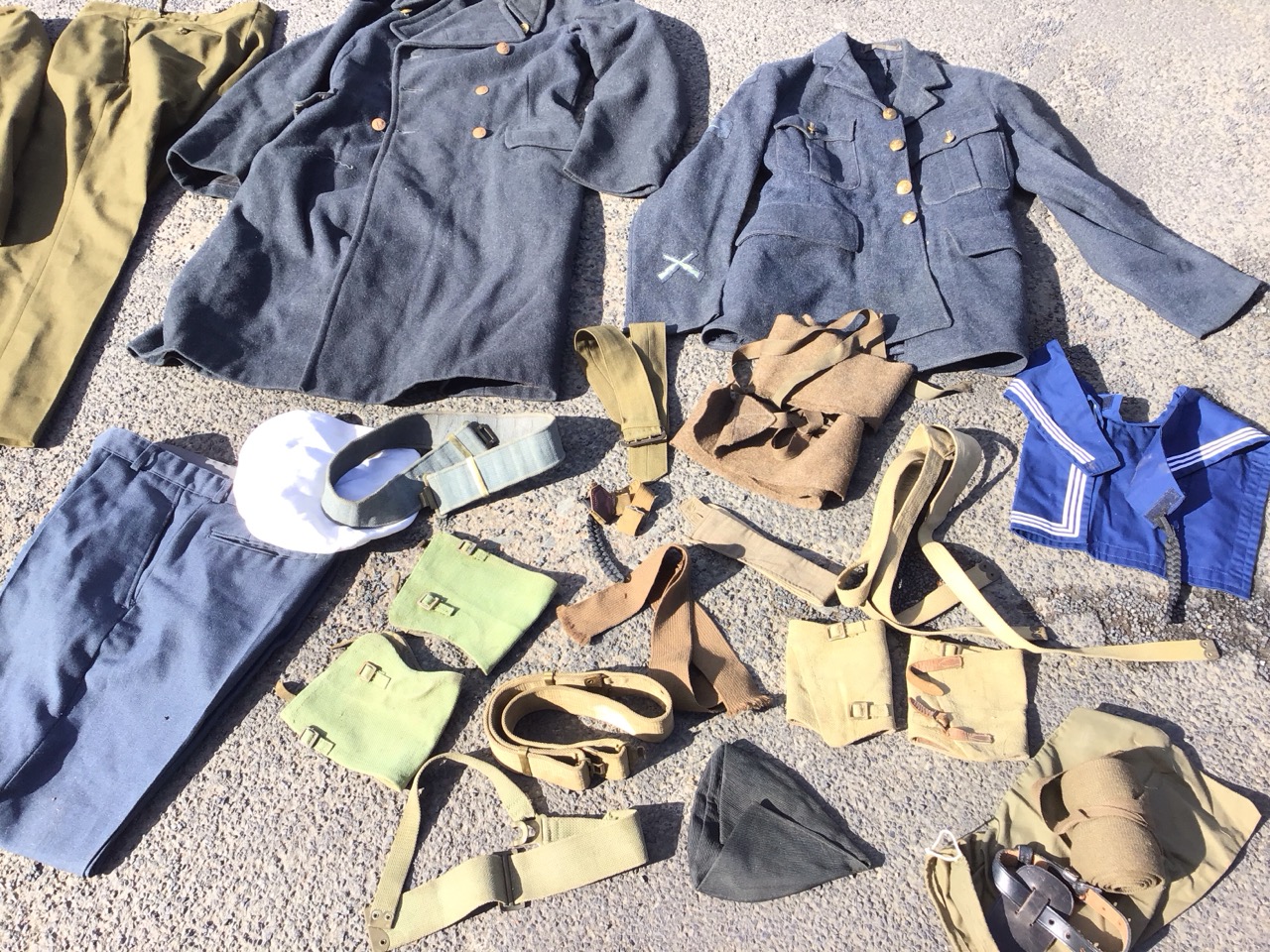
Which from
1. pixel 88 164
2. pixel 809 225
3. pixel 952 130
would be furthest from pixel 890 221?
pixel 88 164

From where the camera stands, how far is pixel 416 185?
3.10m

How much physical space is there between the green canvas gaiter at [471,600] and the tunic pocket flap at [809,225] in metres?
1.44

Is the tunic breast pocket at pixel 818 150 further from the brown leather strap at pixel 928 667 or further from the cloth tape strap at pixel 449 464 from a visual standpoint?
the brown leather strap at pixel 928 667

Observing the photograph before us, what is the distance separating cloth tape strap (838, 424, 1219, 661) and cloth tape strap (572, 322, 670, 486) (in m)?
0.72

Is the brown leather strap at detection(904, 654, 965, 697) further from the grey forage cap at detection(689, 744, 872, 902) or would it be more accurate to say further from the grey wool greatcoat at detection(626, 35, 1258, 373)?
the grey wool greatcoat at detection(626, 35, 1258, 373)

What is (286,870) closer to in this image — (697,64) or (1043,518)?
(1043,518)

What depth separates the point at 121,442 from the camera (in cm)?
264

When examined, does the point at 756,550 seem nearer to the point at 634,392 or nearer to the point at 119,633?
the point at 634,392

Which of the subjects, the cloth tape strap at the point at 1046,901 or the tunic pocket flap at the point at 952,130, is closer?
the cloth tape strap at the point at 1046,901

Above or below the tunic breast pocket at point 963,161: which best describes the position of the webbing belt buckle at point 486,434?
below

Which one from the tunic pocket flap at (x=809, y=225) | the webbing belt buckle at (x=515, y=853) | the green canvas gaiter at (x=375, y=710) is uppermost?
the tunic pocket flap at (x=809, y=225)

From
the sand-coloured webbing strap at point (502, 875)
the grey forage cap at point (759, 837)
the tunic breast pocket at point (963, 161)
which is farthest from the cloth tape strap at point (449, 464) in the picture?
the tunic breast pocket at point (963, 161)

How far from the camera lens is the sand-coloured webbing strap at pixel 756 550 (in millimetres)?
2420

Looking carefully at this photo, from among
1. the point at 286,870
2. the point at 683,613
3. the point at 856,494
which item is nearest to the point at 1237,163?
the point at 856,494
